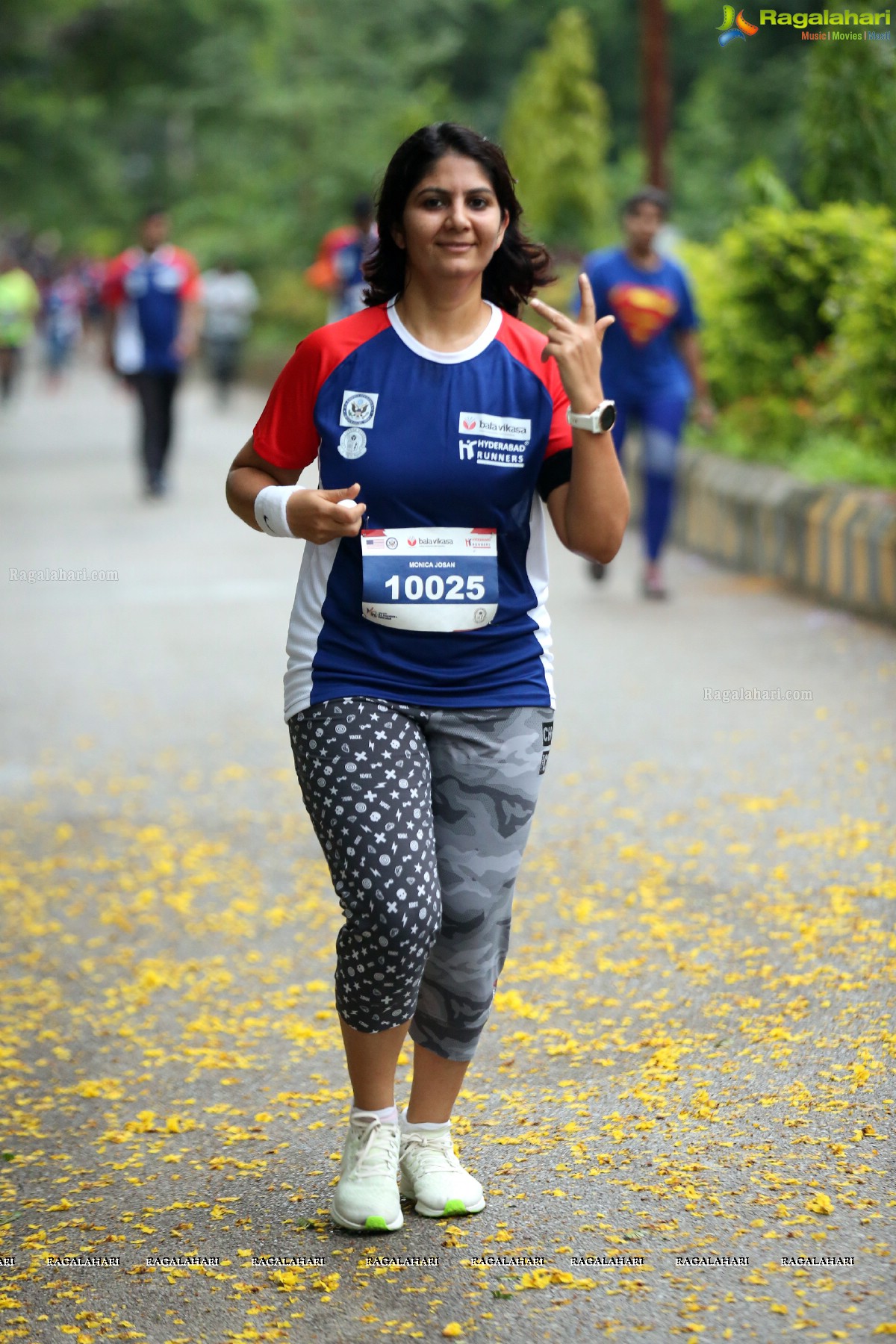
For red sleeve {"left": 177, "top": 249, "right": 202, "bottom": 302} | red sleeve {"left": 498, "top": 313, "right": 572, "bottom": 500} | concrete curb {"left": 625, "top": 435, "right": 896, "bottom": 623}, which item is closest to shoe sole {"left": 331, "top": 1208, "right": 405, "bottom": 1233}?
red sleeve {"left": 498, "top": 313, "right": 572, "bottom": 500}

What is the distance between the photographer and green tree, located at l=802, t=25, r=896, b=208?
37.4 feet

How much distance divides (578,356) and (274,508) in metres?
0.59

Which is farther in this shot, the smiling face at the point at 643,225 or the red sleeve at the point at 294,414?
the smiling face at the point at 643,225

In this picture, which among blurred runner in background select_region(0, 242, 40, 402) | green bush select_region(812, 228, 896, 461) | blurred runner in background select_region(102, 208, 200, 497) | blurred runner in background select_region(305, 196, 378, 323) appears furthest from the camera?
blurred runner in background select_region(0, 242, 40, 402)

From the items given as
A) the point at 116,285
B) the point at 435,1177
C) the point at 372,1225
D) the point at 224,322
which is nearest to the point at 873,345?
the point at 435,1177

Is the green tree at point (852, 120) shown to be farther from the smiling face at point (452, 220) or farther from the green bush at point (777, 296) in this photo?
the smiling face at point (452, 220)

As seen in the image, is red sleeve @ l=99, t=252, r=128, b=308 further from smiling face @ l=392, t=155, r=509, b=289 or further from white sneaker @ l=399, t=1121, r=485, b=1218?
white sneaker @ l=399, t=1121, r=485, b=1218

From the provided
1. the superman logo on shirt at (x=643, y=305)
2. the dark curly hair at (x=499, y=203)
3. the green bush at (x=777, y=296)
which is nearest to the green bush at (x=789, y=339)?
the green bush at (x=777, y=296)

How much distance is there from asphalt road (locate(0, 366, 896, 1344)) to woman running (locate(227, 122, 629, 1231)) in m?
0.31

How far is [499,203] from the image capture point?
11.4 ft

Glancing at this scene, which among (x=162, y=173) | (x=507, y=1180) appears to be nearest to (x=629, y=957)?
(x=507, y=1180)

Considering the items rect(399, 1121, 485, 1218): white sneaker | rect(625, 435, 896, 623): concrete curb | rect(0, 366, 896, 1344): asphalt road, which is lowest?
rect(0, 366, 896, 1344): asphalt road

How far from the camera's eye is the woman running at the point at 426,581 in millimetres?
3318

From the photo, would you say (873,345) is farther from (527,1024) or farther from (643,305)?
(527,1024)
